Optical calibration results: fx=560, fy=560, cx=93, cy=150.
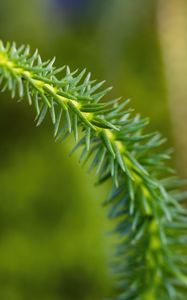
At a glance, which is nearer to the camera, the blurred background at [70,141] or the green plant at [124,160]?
the green plant at [124,160]

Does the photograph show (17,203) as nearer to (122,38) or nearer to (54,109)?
(122,38)

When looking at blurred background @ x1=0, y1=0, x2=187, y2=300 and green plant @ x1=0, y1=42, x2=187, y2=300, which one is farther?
blurred background @ x1=0, y1=0, x2=187, y2=300

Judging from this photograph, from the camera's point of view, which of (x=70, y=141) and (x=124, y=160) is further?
(x=70, y=141)

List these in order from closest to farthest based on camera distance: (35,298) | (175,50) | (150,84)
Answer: (35,298), (175,50), (150,84)

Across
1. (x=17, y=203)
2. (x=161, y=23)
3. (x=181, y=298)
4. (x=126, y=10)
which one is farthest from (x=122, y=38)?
(x=181, y=298)
